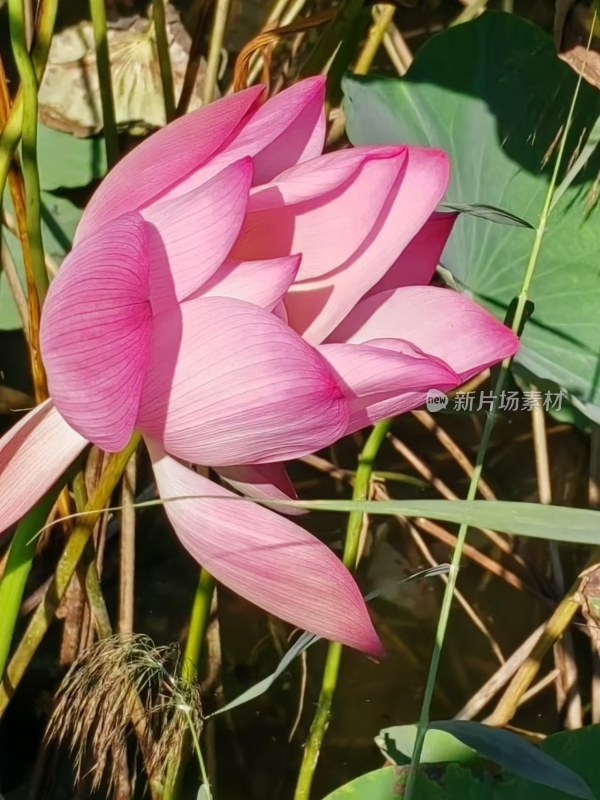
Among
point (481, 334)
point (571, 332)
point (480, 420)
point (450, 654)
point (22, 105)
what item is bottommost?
point (450, 654)

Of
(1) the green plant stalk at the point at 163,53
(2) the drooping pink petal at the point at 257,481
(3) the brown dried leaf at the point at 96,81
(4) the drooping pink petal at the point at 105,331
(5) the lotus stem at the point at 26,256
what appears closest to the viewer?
(4) the drooping pink petal at the point at 105,331

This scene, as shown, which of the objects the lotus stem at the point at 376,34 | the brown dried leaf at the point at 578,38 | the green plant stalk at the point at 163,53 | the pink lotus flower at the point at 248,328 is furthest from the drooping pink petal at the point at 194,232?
the lotus stem at the point at 376,34

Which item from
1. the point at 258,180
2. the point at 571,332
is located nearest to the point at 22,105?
the point at 258,180

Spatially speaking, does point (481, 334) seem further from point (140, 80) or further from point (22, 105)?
point (140, 80)

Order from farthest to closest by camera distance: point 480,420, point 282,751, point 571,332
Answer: point 480,420 → point 282,751 → point 571,332

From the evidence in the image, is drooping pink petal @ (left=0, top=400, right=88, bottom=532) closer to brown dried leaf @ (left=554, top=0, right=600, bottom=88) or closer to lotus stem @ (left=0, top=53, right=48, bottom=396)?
lotus stem @ (left=0, top=53, right=48, bottom=396)

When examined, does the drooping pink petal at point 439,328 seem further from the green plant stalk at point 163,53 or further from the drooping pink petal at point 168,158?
the green plant stalk at point 163,53
